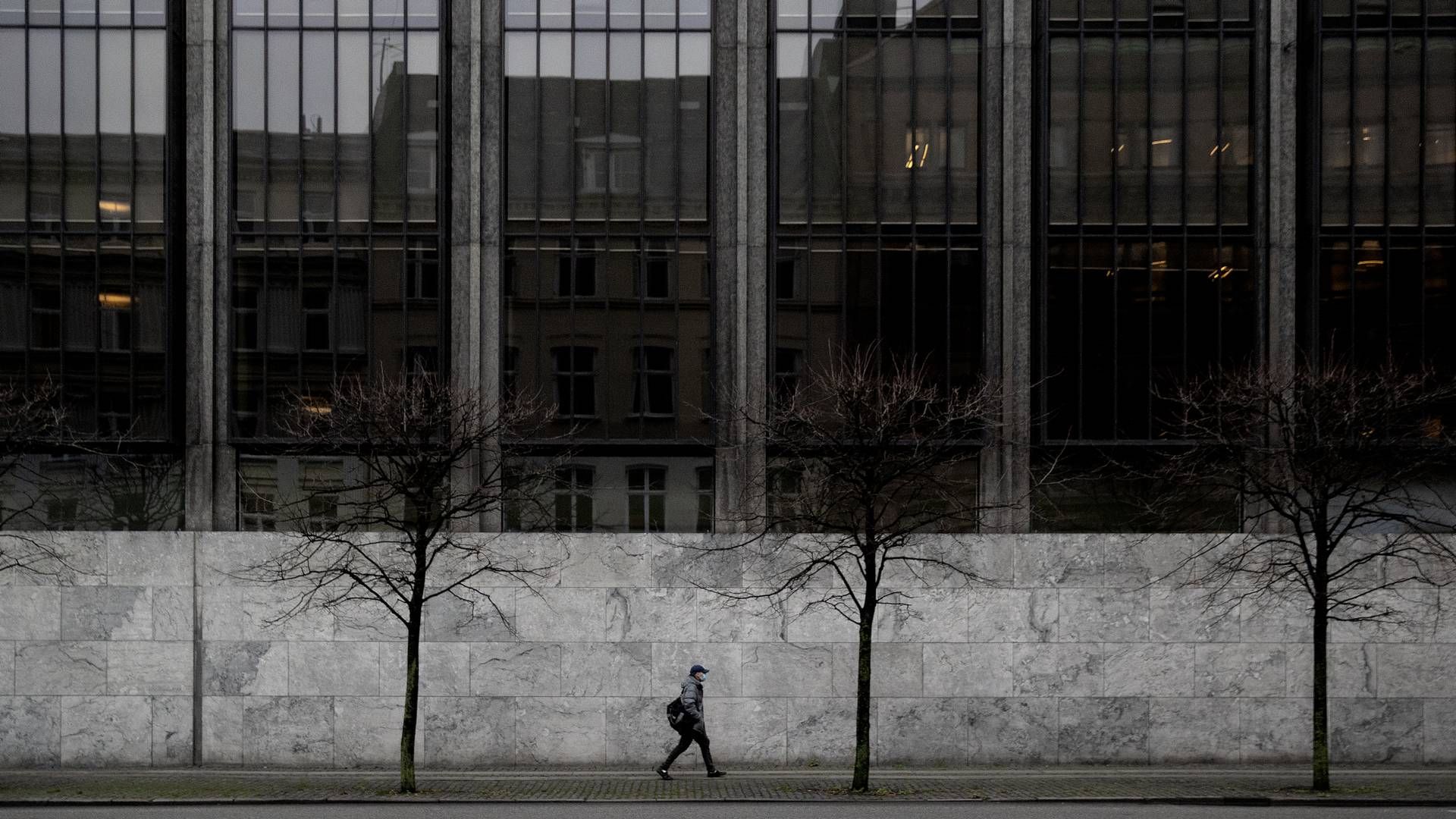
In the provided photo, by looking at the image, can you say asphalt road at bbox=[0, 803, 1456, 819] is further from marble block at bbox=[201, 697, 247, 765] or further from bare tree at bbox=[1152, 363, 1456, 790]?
marble block at bbox=[201, 697, 247, 765]

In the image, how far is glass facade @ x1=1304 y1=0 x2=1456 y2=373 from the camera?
22562 mm

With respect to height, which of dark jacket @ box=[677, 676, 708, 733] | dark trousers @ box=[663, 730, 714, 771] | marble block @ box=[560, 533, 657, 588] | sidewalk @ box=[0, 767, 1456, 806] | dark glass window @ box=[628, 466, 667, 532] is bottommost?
sidewalk @ box=[0, 767, 1456, 806]

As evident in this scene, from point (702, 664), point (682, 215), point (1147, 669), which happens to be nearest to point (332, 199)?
point (682, 215)

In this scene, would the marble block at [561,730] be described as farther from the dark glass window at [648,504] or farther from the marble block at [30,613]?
the marble block at [30,613]

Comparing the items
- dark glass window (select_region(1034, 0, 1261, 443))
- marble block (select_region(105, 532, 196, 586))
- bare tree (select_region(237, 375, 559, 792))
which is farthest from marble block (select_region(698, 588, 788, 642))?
marble block (select_region(105, 532, 196, 586))

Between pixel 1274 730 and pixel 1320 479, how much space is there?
5632 mm

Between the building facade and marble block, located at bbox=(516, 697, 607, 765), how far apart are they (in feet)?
10.6

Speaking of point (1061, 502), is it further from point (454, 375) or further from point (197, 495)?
point (197, 495)

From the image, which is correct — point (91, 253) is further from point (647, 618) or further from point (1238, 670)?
point (1238, 670)

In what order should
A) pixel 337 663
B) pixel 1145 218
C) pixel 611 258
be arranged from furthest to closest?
pixel 611 258 → pixel 1145 218 → pixel 337 663

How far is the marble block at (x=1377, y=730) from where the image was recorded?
870 inches

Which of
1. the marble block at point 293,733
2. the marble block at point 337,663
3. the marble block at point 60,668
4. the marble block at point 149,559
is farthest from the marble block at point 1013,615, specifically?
the marble block at point 60,668

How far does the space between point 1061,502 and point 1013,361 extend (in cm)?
269

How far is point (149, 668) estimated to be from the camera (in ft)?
73.2
